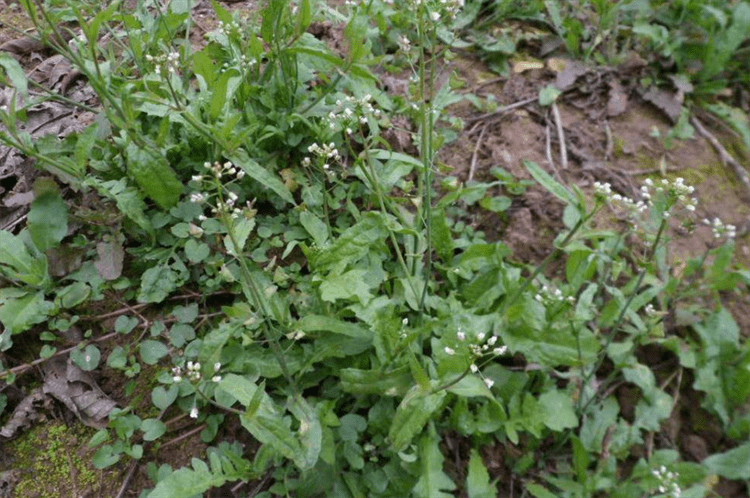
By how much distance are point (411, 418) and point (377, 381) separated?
199 millimetres

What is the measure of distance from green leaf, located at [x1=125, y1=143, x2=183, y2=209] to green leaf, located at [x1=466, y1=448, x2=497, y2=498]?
164 centimetres

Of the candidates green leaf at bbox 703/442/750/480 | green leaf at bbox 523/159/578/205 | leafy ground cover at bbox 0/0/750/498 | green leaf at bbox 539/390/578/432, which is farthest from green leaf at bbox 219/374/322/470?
green leaf at bbox 703/442/750/480

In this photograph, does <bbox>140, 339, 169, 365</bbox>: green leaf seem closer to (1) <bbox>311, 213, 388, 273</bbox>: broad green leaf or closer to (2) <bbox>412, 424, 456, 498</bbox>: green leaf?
(1) <bbox>311, 213, 388, 273</bbox>: broad green leaf

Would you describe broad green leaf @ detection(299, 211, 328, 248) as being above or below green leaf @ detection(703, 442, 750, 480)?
above

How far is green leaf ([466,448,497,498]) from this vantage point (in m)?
2.24

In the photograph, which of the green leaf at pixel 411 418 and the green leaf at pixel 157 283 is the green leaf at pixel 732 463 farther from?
the green leaf at pixel 157 283

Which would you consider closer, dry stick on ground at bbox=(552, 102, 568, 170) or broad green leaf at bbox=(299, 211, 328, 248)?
broad green leaf at bbox=(299, 211, 328, 248)

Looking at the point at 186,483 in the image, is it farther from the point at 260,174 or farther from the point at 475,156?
the point at 475,156

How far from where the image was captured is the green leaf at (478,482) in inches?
88.2

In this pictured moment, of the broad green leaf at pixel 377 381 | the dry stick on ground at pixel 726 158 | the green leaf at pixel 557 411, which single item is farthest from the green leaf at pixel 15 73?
the dry stick on ground at pixel 726 158

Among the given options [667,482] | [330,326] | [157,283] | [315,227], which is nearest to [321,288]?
[330,326]

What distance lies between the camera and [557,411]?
2.45m

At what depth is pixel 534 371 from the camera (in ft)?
8.43

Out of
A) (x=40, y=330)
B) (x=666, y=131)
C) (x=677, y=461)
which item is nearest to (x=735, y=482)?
(x=677, y=461)
